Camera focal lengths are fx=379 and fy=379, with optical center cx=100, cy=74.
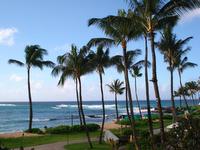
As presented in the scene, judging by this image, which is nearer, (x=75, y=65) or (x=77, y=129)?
(x=75, y=65)

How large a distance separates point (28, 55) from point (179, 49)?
1795 centimetres

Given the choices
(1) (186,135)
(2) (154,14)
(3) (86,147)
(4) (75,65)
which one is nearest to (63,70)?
(4) (75,65)

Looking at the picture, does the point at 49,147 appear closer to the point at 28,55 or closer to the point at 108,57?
the point at 108,57

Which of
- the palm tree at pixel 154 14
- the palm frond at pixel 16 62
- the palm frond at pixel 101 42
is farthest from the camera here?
the palm frond at pixel 16 62

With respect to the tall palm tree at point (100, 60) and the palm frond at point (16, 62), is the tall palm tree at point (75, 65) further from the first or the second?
the palm frond at point (16, 62)

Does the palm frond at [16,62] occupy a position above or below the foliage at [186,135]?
above

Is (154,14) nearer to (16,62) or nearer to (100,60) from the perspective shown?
(100,60)

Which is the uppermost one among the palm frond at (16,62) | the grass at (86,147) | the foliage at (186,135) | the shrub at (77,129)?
the palm frond at (16,62)

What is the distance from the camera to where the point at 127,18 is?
21734 millimetres

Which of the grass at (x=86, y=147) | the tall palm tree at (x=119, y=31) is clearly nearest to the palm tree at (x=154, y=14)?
the tall palm tree at (x=119, y=31)

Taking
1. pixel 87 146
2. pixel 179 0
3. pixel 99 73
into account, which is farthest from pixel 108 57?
pixel 179 0

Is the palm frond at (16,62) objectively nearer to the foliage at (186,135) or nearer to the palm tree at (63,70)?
the palm tree at (63,70)

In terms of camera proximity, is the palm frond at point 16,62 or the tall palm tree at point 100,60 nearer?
the tall palm tree at point 100,60

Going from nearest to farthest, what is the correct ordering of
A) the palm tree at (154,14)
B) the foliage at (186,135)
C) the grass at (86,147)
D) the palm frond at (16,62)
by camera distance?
1. the foliage at (186,135)
2. the palm tree at (154,14)
3. the grass at (86,147)
4. the palm frond at (16,62)
